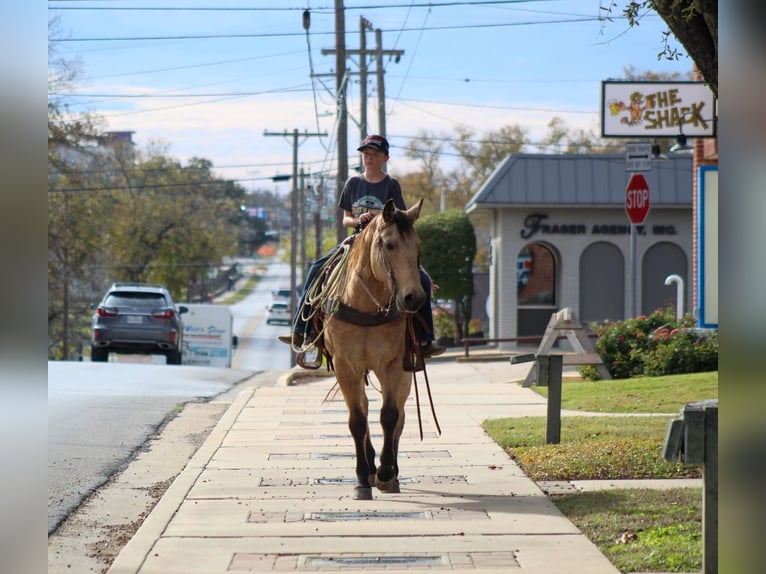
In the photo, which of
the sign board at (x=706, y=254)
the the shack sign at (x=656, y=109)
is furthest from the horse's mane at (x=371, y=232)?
the the shack sign at (x=656, y=109)

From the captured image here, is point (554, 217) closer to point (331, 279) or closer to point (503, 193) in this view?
point (503, 193)

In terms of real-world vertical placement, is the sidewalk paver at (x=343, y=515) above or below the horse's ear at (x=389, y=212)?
below

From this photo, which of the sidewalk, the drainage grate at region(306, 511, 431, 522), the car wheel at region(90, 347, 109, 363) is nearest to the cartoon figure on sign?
the sidewalk

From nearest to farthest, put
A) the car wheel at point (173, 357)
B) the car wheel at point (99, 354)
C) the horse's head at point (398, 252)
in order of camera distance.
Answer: the horse's head at point (398, 252), the car wheel at point (99, 354), the car wheel at point (173, 357)

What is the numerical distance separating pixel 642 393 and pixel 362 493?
7840 mm

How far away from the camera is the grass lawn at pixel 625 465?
6.79 metres

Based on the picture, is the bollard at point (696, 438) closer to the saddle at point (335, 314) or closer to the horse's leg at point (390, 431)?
the saddle at point (335, 314)

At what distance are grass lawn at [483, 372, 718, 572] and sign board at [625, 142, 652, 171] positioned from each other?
3253 millimetres

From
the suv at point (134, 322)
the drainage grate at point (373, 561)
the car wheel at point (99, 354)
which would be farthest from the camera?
the car wheel at point (99, 354)

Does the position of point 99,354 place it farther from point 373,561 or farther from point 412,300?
point 373,561

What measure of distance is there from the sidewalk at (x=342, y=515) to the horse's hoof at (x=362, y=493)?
0.09 meters
